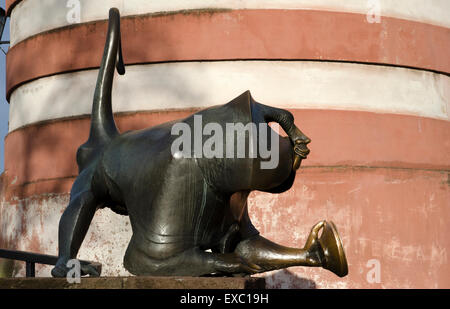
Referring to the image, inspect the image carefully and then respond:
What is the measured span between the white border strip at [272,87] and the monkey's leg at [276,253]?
4.30m

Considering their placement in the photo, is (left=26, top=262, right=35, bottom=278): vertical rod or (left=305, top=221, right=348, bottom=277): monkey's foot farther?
(left=26, top=262, right=35, bottom=278): vertical rod

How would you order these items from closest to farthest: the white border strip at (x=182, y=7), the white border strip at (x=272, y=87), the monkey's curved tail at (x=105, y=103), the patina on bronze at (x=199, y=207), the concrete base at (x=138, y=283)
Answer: the concrete base at (x=138, y=283) → the patina on bronze at (x=199, y=207) → the monkey's curved tail at (x=105, y=103) → the white border strip at (x=272, y=87) → the white border strip at (x=182, y=7)

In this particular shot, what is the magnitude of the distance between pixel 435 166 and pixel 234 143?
5.62 m

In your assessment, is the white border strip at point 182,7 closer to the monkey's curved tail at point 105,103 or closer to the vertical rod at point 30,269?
the monkey's curved tail at point 105,103

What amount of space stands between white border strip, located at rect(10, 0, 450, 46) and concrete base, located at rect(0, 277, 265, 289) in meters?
5.61

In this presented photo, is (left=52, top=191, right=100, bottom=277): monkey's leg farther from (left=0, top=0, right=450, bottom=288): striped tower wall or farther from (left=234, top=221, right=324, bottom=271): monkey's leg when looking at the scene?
(left=0, top=0, right=450, bottom=288): striped tower wall

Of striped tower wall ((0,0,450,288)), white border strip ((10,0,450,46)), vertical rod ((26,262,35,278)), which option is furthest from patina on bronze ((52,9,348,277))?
white border strip ((10,0,450,46))

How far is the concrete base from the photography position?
4301 millimetres

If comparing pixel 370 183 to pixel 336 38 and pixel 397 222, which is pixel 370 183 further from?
pixel 336 38

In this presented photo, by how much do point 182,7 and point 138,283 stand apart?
18.8ft

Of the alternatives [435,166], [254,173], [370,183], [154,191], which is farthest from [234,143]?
[435,166]

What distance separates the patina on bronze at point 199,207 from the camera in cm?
452

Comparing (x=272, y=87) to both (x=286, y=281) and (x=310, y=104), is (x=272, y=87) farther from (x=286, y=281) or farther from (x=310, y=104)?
(x=286, y=281)

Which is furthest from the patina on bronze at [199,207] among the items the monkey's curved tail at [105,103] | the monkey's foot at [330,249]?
the monkey's curved tail at [105,103]
